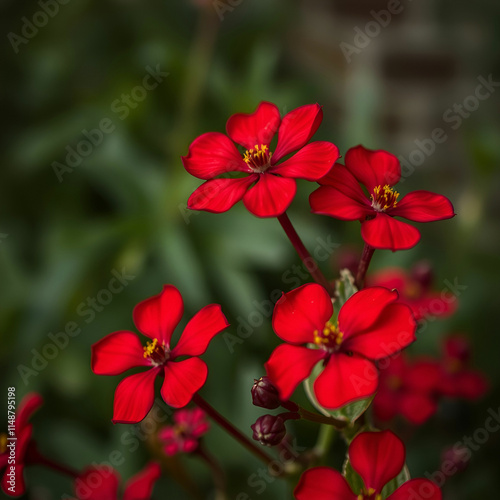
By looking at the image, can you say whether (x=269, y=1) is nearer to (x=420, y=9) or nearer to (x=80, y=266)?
(x=420, y=9)

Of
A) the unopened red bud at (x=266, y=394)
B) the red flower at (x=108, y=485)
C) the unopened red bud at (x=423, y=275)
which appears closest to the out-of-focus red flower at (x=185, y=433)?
the red flower at (x=108, y=485)

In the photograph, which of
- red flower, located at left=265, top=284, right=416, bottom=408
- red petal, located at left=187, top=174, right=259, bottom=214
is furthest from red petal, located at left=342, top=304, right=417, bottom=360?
red petal, located at left=187, top=174, right=259, bottom=214

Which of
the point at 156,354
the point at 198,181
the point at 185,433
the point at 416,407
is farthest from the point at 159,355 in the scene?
the point at 198,181

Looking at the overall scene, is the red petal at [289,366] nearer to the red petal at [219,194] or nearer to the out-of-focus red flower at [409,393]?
the red petal at [219,194]

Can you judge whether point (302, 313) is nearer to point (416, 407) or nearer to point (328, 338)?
point (328, 338)

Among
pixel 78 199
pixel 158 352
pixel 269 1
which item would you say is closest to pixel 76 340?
pixel 78 199

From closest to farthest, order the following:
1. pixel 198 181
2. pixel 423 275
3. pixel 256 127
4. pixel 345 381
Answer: pixel 345 381 < pixel 256 127 < pixel 423 275 < pixel 198 181
